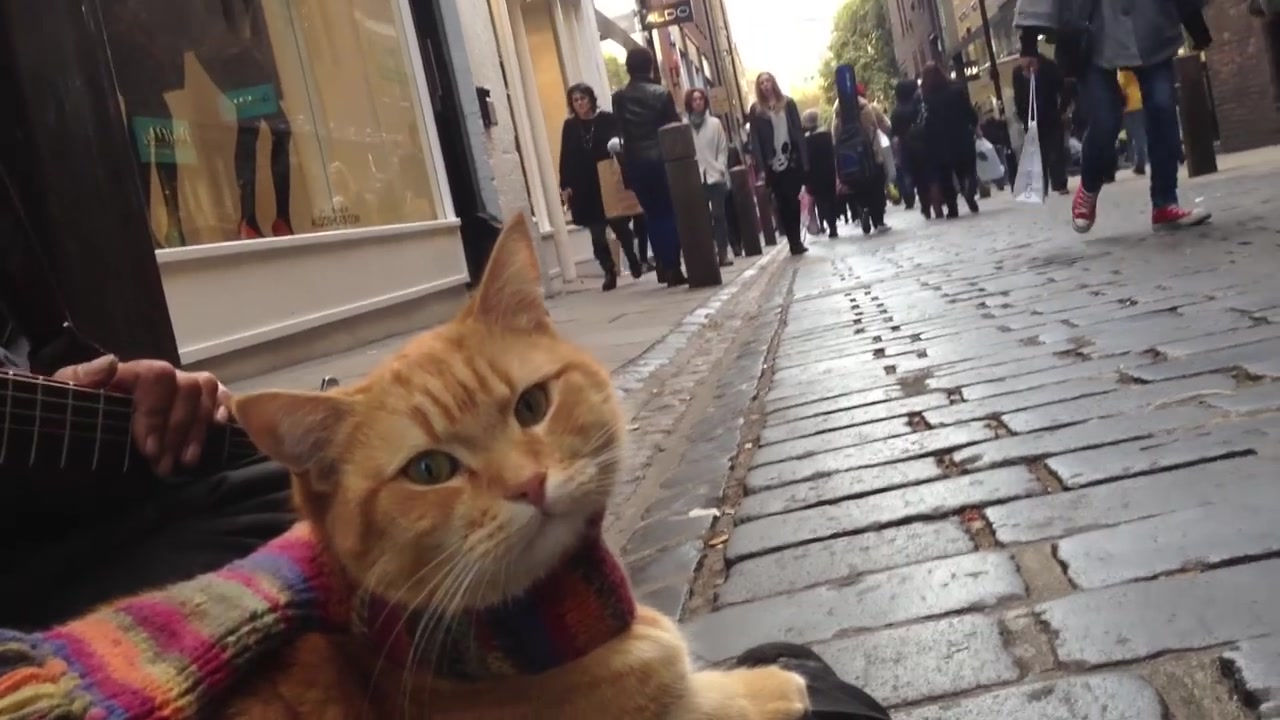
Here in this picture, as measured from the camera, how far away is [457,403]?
63.8 inches

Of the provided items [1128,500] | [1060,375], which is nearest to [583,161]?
[1060,375]

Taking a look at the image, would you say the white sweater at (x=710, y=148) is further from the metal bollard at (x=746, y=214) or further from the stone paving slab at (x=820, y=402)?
the stone paving slab at (x=820, y=402)

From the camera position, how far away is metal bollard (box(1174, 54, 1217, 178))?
44.4 feet

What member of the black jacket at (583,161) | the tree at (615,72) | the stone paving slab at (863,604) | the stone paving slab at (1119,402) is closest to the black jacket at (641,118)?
the black jacket at (583,161)

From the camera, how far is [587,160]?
13.1 metres

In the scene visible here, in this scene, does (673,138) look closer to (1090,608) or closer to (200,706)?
(1090,608)

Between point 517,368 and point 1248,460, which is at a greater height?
point 517,368

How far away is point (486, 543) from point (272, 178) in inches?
267

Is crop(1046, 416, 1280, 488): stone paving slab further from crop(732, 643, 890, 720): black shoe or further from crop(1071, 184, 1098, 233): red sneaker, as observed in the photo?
crop(1071, 184, 1098, 233): red sneaker

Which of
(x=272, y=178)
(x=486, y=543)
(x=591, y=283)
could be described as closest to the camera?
(x=486, y=543)

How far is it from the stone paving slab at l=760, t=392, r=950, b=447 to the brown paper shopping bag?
8.75 m

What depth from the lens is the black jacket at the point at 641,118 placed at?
12.3 m

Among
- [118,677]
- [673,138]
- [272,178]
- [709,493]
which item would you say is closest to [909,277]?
[673,138]

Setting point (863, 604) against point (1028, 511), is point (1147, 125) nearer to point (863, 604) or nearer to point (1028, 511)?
point (1028, 511)
